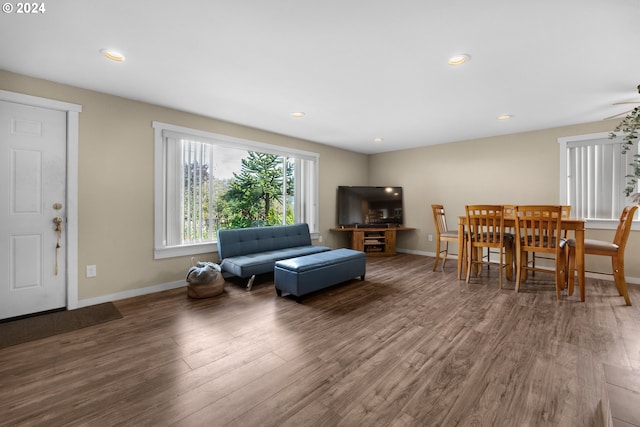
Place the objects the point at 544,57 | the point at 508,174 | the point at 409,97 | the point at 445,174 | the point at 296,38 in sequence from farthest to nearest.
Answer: the point at 445,174 < the point at 508,174 < the point at 409,97 < the point at 544,57 < the point at 296,38

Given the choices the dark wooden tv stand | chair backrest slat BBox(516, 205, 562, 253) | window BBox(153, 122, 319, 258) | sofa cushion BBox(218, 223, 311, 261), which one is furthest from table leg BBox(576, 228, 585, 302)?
window BBox(153, 122, 319, 258)

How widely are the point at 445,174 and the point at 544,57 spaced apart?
338 centimetres

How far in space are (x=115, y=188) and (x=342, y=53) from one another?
2.88 m

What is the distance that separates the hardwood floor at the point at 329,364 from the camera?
1464 mm

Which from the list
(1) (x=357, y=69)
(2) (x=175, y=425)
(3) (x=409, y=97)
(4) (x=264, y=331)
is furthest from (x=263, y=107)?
(2) (x=175, y=425)

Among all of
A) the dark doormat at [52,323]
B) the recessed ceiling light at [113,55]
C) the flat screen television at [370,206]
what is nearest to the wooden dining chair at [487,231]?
the flat screen television at [370,206]

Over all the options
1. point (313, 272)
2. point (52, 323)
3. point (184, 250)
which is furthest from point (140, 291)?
point (313, 272)

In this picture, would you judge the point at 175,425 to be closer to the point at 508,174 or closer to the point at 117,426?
the point at 117,426

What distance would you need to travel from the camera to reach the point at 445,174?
5.63m

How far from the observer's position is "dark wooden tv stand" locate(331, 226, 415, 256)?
5.72 meters

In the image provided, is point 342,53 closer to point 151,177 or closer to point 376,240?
point 151,177

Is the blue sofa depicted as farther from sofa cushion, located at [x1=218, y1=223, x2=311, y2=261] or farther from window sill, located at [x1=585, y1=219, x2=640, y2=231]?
window sill, located at [x1=585, y1=219, x2=640, y2=231]

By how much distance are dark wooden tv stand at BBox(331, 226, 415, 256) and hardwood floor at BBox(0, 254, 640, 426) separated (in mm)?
2619

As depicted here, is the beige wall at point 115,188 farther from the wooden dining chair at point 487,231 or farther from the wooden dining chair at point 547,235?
the wooden dining chair at point 547,235
